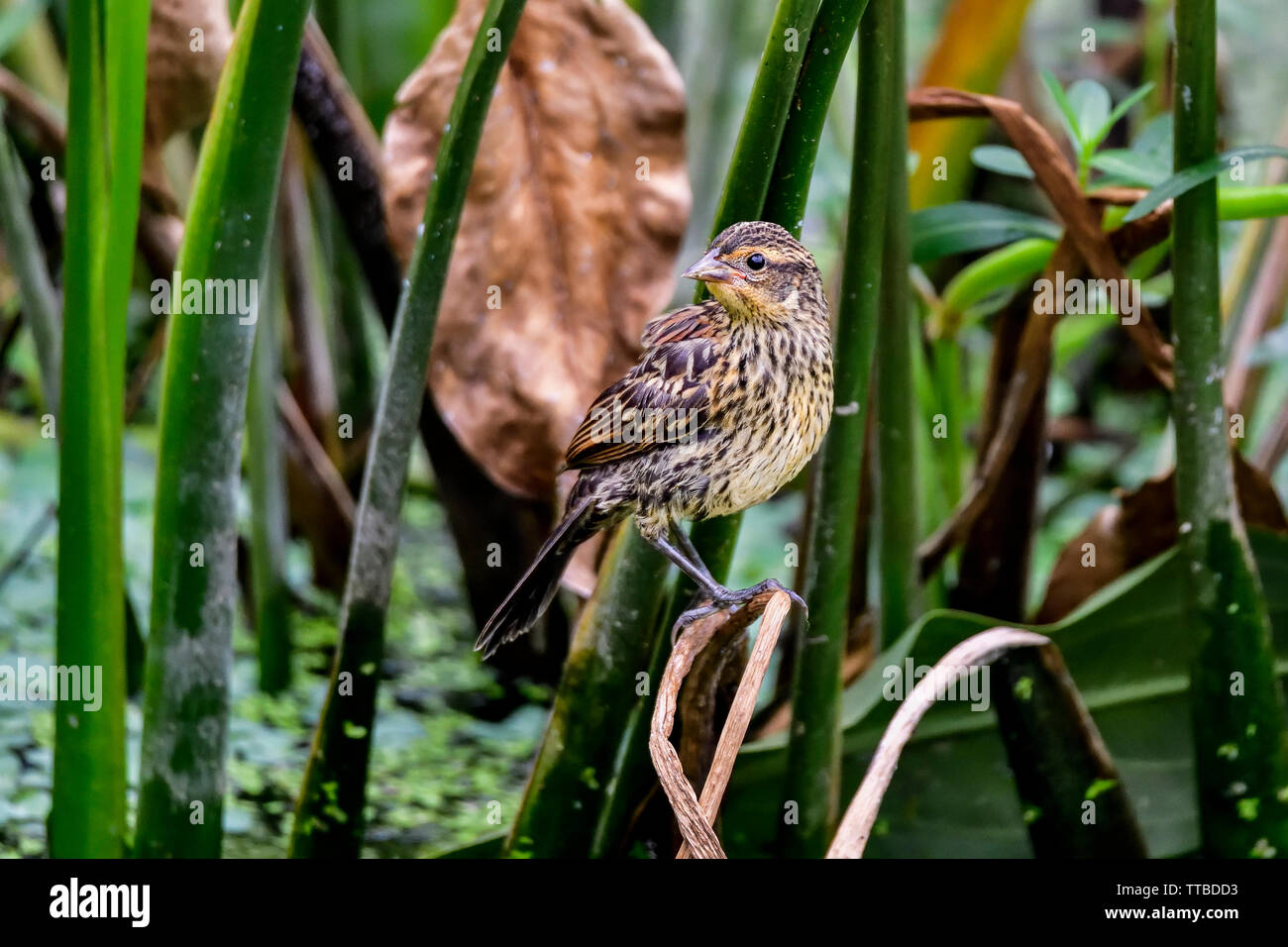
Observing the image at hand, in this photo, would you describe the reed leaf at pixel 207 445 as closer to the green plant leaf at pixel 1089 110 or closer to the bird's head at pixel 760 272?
the bird's head at pixel 760 272

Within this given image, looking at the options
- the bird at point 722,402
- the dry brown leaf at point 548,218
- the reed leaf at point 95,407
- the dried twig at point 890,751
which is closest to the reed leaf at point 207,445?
the reed leaf at point 95,407

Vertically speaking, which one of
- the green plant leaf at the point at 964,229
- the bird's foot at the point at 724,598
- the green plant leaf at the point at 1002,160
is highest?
the green plant leaf at the point at 1002,160

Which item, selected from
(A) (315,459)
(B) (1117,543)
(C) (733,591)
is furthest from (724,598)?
(A) (315,459)

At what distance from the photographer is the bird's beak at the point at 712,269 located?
2.46ft

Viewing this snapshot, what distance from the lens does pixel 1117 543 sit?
1521mm

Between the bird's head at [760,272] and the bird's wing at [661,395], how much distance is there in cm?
3

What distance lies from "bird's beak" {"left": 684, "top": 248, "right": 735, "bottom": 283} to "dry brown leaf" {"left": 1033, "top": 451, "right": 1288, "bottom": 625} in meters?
0.90

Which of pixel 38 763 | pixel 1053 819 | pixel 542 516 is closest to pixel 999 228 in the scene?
pixel 1053 819

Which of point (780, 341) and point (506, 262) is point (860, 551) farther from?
point (780, 341)

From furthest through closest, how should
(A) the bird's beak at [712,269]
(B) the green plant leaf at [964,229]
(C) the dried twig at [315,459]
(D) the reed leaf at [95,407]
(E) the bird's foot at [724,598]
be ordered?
(C) the dried twig at [315,459]
(B) the green plant leaf at [964,229]
(D) the reed leaf at [95,407]
(E) the bird's foot at [724,598]
(A) the bird's beak at [712,269]

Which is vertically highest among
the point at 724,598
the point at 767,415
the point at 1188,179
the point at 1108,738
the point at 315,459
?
the point at 1188,179

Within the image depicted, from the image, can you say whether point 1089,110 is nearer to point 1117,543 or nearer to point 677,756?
point 1117,543

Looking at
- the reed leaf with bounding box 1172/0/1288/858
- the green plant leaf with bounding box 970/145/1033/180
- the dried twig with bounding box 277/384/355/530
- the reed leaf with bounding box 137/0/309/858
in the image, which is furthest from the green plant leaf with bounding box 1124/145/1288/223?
the dried twig with bounding box 277/384/355/530

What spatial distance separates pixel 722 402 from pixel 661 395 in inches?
1.6
